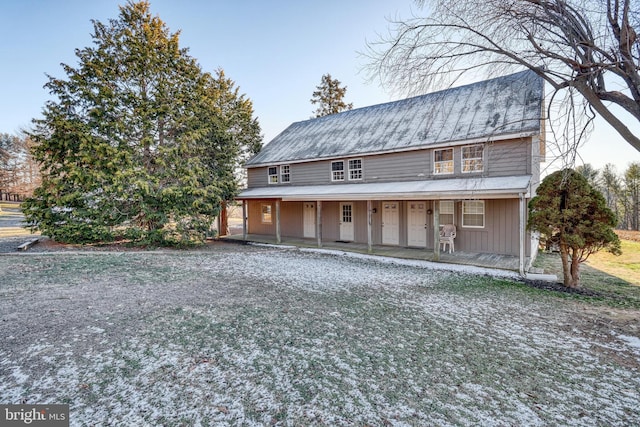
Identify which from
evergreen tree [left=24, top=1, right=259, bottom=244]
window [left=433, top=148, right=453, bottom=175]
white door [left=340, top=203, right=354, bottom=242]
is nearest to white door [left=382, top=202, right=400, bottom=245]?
white door [left=340, top=203, right=354, bottom=242]

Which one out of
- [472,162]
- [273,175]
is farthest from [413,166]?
[273,175]

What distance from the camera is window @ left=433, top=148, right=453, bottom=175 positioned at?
11.5m

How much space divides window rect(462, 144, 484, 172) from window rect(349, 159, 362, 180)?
4.44 meters

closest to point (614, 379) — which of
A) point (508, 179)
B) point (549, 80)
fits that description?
point (549, 80)

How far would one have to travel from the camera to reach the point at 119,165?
12.5 metres

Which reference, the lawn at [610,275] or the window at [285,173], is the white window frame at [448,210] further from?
the window at [285,173]

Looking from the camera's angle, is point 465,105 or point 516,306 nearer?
point 516,306

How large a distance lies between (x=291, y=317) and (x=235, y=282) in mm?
2936

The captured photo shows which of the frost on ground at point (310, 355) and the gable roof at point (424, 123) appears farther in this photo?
the gable roof at point (424, 123)

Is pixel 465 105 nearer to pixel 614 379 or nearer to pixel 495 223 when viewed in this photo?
pixel 495 223

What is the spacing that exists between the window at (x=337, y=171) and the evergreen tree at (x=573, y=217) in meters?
8.20

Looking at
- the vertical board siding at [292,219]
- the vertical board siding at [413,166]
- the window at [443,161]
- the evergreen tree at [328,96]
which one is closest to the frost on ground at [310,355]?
the vertical board siding at [413,166]

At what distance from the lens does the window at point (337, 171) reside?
567 inches

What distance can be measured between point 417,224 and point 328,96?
20831 millimetres
